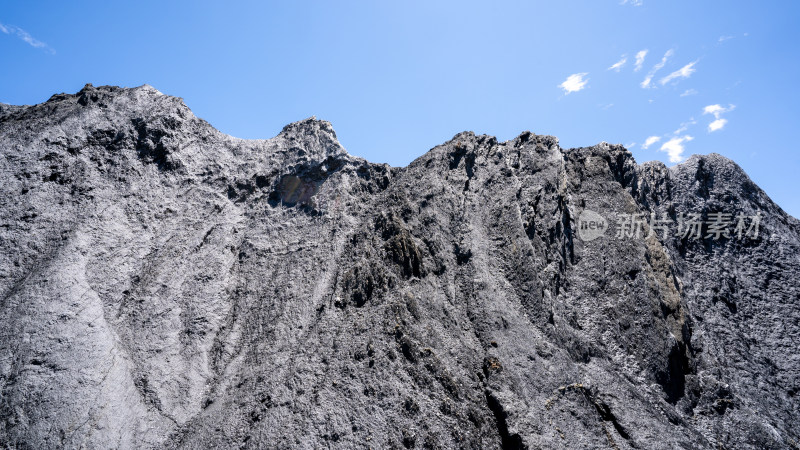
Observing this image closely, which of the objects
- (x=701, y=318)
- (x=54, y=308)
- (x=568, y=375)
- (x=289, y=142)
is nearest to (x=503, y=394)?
(x=568, y=375)

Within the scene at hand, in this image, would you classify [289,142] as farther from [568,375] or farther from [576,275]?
[568,375]

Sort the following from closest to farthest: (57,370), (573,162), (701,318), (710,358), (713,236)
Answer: (57,370) → (710,358) → (701,318) → (713,236) → (573,162)

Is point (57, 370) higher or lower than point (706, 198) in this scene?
lower

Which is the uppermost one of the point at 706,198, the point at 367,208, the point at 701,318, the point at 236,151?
the point at 236,151

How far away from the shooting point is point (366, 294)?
45.1ft

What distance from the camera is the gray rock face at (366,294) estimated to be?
11.1 meters

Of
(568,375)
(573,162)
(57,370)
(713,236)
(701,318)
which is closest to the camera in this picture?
(57,370)

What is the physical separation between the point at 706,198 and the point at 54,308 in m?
21.1

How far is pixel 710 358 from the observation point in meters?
13.4

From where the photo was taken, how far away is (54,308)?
12.1m

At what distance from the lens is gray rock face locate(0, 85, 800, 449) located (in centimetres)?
1112

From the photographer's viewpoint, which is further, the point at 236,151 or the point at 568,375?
the point at 236,151

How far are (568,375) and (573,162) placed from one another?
29.2 feet

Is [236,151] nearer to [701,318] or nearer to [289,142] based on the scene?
[289,142]
